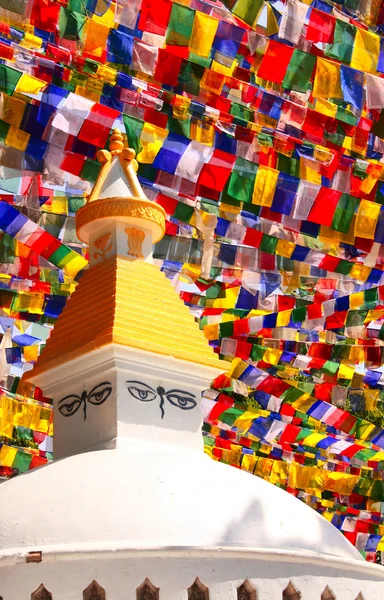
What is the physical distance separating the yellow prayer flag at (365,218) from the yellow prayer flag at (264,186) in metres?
0.99

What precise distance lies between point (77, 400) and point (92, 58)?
3227 millimetres

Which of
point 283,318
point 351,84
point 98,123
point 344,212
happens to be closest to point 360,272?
point 283,318

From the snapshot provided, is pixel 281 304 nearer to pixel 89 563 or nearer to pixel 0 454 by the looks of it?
pixel 0 454

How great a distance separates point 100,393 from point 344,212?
3.97 meters

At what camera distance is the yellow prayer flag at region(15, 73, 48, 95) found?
7671mm

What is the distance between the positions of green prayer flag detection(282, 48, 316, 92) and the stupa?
1878mm

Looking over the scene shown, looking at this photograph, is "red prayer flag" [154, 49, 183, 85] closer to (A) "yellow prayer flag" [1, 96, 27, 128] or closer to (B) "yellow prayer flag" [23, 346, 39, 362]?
(A) "yellow prayer flag" [1, 96, 27, 128]

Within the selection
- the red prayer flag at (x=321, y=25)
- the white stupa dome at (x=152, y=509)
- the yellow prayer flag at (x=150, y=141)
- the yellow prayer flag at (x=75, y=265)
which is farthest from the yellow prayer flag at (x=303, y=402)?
the white stupa dome at (x=152, y=509)

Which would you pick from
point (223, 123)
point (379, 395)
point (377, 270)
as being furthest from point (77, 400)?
point (379, 395)

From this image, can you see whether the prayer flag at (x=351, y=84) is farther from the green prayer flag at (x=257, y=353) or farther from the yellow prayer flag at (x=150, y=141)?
the green prayer flag at (x=257, y=353)

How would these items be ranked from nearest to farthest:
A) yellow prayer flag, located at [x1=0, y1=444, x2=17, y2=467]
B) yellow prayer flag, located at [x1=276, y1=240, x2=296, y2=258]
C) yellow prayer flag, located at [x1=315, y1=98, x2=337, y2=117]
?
yellow prayer flag, located at [x1=315, y1=98, x2=337, y2=117], yellow prayer flag, located at [x1=276, y1=240, x2=296, y2=258], yellow prayer flag, located at [x1=0, y1=444, x2=17, y2=467]

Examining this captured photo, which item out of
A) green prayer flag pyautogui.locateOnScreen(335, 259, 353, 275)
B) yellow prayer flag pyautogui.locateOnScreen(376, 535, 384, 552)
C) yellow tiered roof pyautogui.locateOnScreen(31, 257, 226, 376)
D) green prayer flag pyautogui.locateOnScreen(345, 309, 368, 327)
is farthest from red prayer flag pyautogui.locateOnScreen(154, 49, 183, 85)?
yellow prayer flag pyautogui.locateOnScreen(376, 535, 384, 552)

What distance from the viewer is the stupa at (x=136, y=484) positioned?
4863 mm

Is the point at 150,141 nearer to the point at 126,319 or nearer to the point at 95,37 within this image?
the point at 95,37
